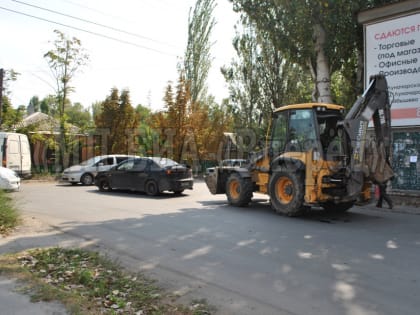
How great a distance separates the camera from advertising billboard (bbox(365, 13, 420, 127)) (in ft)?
44.7

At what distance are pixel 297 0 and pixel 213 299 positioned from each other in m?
13.3

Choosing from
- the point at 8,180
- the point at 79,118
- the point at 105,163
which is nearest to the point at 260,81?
the point at 105,163

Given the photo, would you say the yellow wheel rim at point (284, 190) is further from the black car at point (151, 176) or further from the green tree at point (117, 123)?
the green tree at point (117, 123)

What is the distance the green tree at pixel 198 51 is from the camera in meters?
34.3

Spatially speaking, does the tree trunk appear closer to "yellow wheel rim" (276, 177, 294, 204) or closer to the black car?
"yellow wheel rim" (276, 177, 294, 204)

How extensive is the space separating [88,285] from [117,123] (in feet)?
80.8

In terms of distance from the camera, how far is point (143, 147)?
30188 millimetres

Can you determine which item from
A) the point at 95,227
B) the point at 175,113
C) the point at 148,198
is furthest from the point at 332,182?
the point at 175,113

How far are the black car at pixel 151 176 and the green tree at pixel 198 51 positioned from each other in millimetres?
17494

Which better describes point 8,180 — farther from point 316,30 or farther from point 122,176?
point 316,30

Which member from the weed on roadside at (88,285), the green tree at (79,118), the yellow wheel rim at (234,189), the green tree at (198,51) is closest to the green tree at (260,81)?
the green tree at (198,51)

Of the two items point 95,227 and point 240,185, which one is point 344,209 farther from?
point 95,227

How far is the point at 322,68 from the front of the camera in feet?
51.3

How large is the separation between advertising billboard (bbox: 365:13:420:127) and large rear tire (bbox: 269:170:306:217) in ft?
18.4
